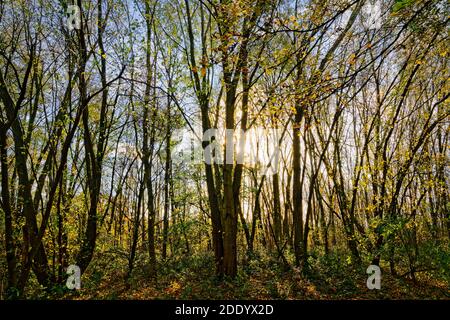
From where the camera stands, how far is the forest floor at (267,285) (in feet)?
26.4

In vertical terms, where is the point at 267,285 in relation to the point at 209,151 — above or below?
below

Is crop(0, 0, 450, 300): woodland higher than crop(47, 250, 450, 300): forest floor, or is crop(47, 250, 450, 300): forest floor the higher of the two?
crop(0, 0, 450, 300): woodland

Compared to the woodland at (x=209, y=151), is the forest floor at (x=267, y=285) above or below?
below

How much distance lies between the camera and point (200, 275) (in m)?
10.5

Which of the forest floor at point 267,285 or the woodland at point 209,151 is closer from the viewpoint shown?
the woodland at point 209,151

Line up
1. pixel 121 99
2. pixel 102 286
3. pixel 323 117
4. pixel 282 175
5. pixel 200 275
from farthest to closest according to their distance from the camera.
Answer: pixel 282 175
pixel 323 117
pixel 121 99
pixel 200 275
pixel 102 286

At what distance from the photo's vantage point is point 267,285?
8.86 metres

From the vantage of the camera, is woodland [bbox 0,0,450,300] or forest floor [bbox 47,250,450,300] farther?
forest floor [bbox 47,250,450,300]

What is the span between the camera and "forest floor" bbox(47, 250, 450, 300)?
26.4 feet
